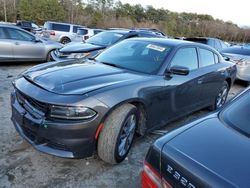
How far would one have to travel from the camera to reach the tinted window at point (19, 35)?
860 centimetres

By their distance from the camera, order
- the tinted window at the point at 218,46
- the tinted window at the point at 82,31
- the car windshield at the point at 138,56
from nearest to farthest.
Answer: the car windshield at the point at 138,56, the tinted window at the point at 218,46, the tinted window at the point at 82,31

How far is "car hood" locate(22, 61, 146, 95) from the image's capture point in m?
3.00

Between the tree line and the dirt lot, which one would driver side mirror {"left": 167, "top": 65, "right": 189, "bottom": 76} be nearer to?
the dirt lot

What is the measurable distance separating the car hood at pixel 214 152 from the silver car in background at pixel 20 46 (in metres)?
7.71

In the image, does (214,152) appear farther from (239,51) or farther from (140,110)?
(239,51)

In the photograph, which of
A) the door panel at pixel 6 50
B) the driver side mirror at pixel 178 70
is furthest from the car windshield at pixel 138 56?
the door panel at pixel 6 50

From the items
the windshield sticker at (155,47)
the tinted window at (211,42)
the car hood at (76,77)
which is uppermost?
the windshield sticker at (155,47)

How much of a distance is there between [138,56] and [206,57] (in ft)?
5.26

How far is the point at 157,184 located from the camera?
1.70 metres

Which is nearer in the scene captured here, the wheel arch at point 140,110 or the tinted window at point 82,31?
the wheel arch at point 140,110

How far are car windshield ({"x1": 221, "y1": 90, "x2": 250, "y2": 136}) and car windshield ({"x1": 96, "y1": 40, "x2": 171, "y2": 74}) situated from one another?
1.57 metres

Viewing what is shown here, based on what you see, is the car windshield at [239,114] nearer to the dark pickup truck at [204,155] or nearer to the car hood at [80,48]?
the dark pickup truck at [204,155]

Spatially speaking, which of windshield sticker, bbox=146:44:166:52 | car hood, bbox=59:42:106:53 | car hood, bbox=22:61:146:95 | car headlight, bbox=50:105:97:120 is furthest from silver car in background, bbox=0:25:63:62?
car headlight, bbox=50:105:97:120

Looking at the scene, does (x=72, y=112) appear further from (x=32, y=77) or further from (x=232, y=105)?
(x=232, y=105)
